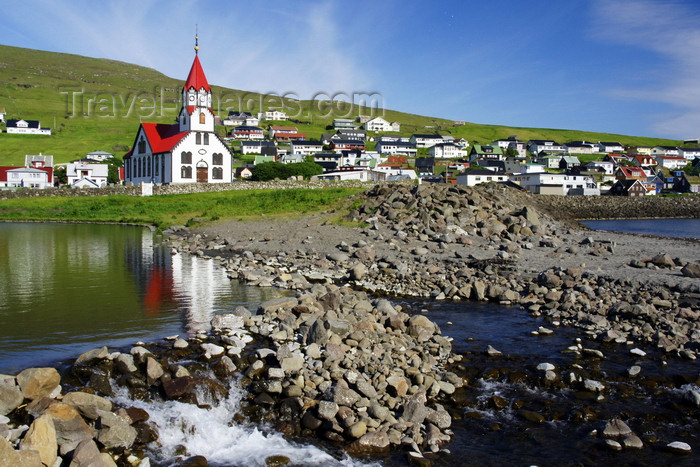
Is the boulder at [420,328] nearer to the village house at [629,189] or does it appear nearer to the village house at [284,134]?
the village house at [629,189]

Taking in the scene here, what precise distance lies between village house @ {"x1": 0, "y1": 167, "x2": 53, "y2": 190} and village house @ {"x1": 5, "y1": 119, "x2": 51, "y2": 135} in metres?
63.7

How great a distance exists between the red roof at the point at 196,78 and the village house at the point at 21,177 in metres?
39.0

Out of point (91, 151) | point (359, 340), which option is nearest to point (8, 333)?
point (359, 340)

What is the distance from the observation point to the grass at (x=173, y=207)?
50344 millimetres

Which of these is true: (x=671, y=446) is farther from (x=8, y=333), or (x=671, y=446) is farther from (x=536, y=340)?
(x=8, y=333)

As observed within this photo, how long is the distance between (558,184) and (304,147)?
76.9 metres

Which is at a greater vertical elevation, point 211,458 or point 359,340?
point 359,340

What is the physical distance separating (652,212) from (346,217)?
75919 millimetres

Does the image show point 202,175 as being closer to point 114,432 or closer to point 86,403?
point 86,403

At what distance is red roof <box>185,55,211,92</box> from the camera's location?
261ft

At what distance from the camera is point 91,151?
5305 inches

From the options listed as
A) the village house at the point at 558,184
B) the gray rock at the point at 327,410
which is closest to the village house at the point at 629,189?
the village house at the point at 558,184

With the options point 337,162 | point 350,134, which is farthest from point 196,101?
point 350,134

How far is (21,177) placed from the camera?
94.8 meters
